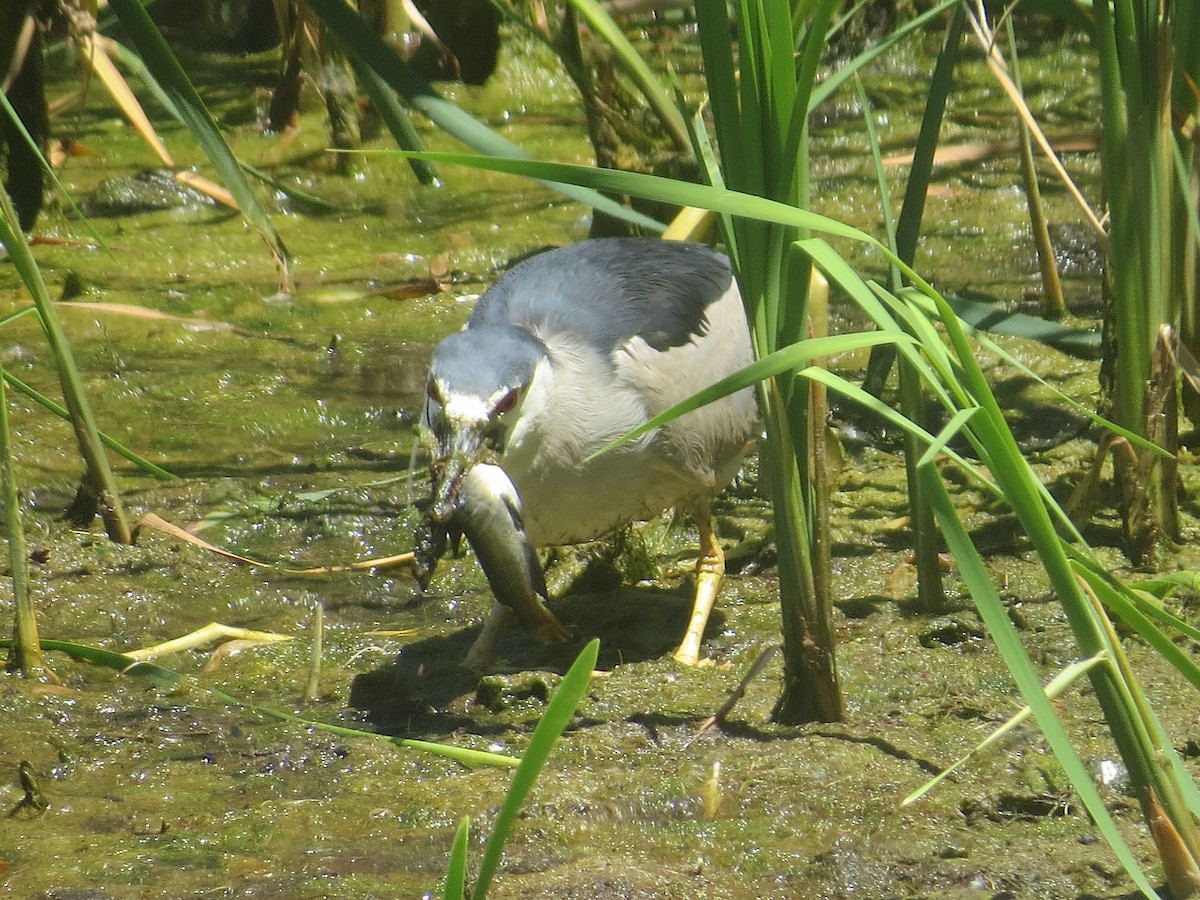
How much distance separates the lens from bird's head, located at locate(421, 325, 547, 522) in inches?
112

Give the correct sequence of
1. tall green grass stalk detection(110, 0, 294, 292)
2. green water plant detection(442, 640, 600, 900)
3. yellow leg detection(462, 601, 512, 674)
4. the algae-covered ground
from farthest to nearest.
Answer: yellow leg detection(462, 601, 512, 674)
tall green grass stalk detection(110, 0, 294, 292)
the algae-covered ground
green water plant detection(442, 640, 600, 900)

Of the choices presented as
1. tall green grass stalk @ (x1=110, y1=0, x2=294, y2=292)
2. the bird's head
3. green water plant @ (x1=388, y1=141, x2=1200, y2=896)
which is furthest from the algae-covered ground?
tall green grass stalk @ (x1=110, y1=0, x2=294, y2=292)

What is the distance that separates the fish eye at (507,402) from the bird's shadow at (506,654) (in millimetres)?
631

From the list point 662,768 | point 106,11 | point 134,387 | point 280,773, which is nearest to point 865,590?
point 662,768

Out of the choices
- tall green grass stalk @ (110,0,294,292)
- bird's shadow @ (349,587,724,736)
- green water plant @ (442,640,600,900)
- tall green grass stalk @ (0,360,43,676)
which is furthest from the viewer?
bird's shadow @ (349,587,724,736)

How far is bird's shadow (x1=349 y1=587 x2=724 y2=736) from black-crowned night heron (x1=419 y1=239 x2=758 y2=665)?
0.09 metres

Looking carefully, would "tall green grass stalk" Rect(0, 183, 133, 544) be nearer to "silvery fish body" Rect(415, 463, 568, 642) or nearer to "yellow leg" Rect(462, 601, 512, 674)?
"silvery fish body" Rect(415, 463, 568, 642)

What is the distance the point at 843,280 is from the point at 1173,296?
1364 millimetres

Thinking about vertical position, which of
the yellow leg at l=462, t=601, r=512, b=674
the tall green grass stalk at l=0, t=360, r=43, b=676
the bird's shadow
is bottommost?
the bird's shadow

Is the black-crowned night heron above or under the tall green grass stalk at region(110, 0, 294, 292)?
under

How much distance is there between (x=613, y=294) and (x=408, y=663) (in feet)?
3.32

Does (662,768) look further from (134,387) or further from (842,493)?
(134,387)

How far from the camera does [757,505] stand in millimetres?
4230

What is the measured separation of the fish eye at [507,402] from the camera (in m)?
2.91
